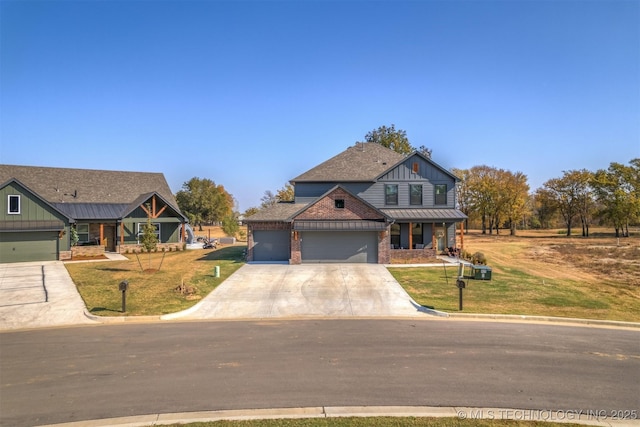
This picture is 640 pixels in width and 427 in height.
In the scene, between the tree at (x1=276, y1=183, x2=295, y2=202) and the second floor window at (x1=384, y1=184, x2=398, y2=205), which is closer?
the second floor window at (x1=384, y1=184, x2=398, y2=205)

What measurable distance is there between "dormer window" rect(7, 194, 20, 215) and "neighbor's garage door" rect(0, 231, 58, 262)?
5.82 feet

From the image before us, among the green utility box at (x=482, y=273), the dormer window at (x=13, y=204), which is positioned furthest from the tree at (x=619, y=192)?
the dormer window at (x=13, y=204)

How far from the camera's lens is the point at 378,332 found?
12.4 m

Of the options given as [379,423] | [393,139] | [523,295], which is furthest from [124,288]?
[393,139]

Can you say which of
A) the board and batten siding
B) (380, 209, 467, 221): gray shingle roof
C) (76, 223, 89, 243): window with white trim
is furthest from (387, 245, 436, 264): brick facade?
(76, 223, 89, 243): window with white trim

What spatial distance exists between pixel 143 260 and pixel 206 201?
4143 cm

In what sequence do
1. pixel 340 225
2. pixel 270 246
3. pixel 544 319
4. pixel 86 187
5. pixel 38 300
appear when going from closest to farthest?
1. pixel 544 319
2. pixel 38 300
3. pixel 340 225
4. pixel 270 246
5. pixel 86 187

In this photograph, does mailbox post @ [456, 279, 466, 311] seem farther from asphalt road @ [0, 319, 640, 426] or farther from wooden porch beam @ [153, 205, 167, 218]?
wooden porch beam @ [153, 205, 167, 218]

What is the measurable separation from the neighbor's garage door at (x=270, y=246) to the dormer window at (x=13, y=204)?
18.0 m

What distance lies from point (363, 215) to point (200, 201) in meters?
49.4

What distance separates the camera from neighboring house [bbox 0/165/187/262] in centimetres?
2733

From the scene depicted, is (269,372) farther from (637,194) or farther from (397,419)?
(637,194)

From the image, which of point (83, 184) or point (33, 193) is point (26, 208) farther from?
point (83, 184)

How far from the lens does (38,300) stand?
16.3 metres
